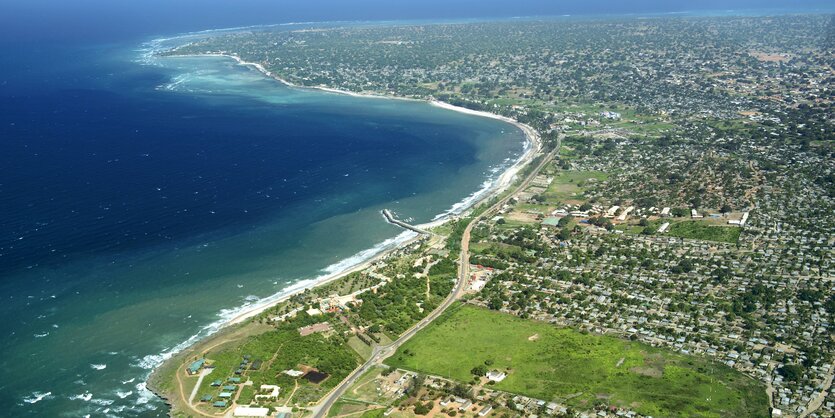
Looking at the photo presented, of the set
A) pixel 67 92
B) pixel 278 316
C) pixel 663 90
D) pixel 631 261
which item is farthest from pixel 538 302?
pixel 67 92

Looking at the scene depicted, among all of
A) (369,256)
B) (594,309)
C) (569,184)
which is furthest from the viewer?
(569,184)

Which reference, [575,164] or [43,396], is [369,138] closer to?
[575,164]

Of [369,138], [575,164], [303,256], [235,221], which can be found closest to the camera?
[303,256]

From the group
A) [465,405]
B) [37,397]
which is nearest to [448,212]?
[465,405]

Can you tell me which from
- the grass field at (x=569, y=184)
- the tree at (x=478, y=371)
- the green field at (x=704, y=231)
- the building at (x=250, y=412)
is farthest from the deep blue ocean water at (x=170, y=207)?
the green field at (x=704, y=231)

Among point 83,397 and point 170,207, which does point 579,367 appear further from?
point 170,207

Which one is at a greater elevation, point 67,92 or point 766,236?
point 67,92

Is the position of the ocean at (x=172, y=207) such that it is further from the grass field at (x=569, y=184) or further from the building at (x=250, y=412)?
the grass field at (x=569, y=184)
